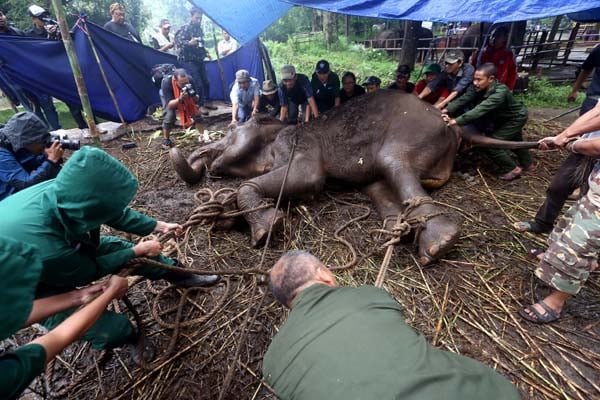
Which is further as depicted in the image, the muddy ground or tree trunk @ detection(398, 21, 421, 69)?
tree trunk @ detection(398, 21, 421, 69)

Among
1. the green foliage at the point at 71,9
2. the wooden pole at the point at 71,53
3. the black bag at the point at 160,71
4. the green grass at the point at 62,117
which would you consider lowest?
the green grass at the point at 62,117

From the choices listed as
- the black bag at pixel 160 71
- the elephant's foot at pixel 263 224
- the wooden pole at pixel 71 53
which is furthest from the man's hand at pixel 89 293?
the black bag at pixel 160 71

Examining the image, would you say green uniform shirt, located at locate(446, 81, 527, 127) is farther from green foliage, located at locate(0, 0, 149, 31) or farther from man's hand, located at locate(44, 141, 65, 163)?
green foliage, located at locate(0, 0, 149, 31)

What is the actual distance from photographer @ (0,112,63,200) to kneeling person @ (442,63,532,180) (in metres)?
4.08

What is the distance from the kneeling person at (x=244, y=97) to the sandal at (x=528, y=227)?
4913mm

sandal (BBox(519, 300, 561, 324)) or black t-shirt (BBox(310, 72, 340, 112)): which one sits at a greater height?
black t-shirt (BBox(310, 72, 340, 112))

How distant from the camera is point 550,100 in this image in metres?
7.13

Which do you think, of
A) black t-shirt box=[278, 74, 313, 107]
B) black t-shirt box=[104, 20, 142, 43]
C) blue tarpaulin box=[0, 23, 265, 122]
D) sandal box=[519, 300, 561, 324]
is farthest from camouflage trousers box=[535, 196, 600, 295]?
black t-shirt box=[104, 20, 142, 43]

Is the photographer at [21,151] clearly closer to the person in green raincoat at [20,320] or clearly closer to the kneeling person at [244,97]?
the person in green raincoat at [20,320]

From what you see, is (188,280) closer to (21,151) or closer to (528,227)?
(21,151)

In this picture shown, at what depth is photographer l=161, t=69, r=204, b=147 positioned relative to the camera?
612 cm

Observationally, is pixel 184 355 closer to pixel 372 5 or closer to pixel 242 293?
pixel 242 293

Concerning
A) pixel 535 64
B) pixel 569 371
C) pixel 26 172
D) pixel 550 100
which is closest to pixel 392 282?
pixel 569 371

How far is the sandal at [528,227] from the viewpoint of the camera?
2.85 m
